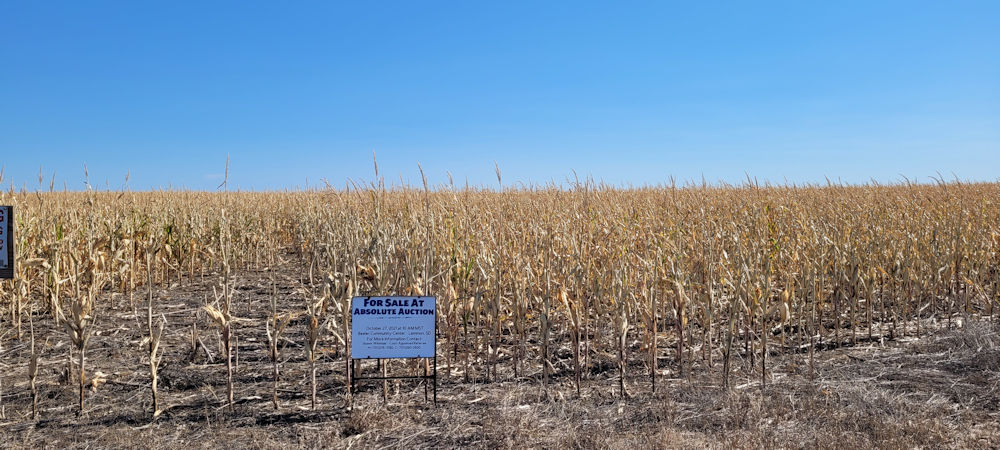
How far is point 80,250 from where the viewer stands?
20.3 feet

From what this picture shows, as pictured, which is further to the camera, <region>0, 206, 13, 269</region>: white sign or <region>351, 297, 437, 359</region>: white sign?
<region>0, 206, 13, 269</region>: white sign

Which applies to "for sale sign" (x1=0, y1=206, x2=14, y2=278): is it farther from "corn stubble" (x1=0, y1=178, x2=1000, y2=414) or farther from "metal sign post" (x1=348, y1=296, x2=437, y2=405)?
"metal sign post" (x1=348, y1=296, x2=437, y2=405)

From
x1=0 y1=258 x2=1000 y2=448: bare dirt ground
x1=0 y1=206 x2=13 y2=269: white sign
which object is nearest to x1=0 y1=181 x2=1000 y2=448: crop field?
x1=0 y1=258 x2=1000 y2=448: bare dirt ground

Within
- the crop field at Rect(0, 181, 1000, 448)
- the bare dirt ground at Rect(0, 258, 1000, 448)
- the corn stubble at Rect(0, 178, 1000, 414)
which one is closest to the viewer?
the bare dirt ground at Rect(0, 258, 1000, 448)

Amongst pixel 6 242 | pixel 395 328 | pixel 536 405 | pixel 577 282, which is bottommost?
pixel 536 405

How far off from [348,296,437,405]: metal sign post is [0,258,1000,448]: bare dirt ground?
307mm

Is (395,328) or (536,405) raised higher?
(395,328)

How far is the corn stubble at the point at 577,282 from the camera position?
3.61 metres

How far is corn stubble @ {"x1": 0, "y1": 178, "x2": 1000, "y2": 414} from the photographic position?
142 inches

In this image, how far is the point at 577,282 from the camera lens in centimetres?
397

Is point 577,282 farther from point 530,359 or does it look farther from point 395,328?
point 395,328

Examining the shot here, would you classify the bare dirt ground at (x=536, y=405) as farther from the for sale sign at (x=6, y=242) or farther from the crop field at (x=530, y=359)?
the for sale sign at (x=6, y=242)

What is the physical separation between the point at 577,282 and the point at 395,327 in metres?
1.31

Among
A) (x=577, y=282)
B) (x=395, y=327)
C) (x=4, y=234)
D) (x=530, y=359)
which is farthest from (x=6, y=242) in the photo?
(x=577, y=282)
